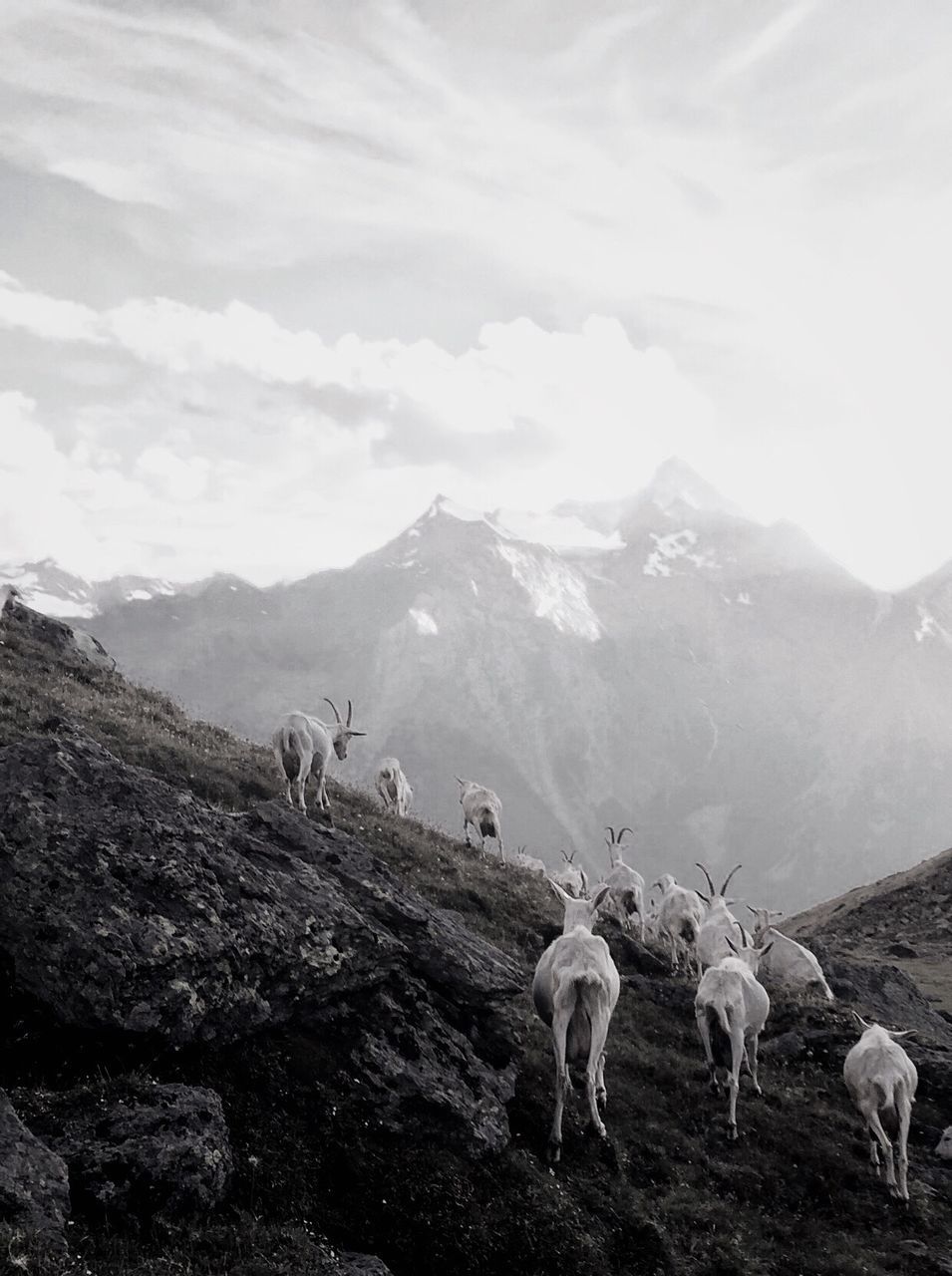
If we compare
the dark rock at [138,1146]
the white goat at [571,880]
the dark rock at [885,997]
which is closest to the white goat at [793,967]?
the dark rock at [885,997]

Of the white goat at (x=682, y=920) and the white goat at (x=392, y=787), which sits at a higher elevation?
the white goat at (x=392, y=787)

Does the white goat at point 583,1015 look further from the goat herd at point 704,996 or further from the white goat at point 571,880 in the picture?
the white goat at point 571,880

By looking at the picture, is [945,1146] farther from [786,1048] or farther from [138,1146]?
[138,1146]

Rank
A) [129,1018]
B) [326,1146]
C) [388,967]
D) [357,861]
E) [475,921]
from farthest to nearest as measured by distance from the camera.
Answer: [475,921] → [357,861] → [388,967] → [326,1146] → [129,1018]

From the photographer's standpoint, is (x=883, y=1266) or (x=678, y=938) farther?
(x=678, y=938)

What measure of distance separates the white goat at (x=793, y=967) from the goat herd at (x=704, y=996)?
3cm

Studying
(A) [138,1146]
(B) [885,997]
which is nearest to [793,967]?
(B) [885,997]

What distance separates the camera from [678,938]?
76.6 ft

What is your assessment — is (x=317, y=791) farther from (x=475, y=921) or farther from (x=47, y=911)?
(x=47, y=911)

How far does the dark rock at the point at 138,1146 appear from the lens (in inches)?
302

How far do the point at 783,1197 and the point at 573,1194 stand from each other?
386cm

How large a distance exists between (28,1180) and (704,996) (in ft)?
38.5

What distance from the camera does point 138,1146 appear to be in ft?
26.5

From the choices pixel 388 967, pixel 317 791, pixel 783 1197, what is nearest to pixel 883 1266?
pixel 783 1197
